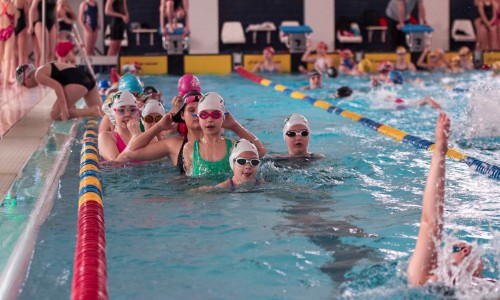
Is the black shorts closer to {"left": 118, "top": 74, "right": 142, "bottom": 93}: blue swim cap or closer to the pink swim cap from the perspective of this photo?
{"left": 118, "top": 74, "right": 142, "bottom": 93}: blue swim cap

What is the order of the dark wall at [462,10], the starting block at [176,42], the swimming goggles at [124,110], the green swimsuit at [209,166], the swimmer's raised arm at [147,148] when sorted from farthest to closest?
the dark wall at [462,10], the starting block at [176,42], the swimming goggles at [124,110], the swimmer's raised arm at [147,148], the green swimsuit at [209,166]

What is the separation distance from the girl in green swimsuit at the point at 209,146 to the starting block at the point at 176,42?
36.7 ft

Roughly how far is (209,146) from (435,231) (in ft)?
8.38

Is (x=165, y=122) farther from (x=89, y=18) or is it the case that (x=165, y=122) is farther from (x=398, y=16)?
(x=398, y=16)

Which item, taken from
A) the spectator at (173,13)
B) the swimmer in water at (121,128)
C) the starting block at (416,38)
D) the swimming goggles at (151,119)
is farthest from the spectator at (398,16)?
the swimming goggles at (151,119)

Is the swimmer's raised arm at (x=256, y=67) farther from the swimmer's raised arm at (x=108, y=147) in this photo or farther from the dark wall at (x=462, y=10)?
the swimmer's raised arm at (x=108, y=147)

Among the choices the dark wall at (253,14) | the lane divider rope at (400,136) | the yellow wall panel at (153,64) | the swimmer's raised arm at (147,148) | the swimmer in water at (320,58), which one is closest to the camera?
the swimmer's raised arm at (147,148)

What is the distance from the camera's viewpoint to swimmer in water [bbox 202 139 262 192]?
4973 millimetres

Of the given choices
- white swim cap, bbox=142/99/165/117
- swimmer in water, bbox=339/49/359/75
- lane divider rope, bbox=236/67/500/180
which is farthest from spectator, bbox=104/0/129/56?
white swim cap, bbox=142/99/165/117

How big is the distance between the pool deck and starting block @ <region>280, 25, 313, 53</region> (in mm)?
6181

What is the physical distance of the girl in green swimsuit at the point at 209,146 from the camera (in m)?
5.12

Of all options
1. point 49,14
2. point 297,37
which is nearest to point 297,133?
point 49,14

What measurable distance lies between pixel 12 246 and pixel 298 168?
2536 millimetres

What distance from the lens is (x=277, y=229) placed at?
432 centimetres
